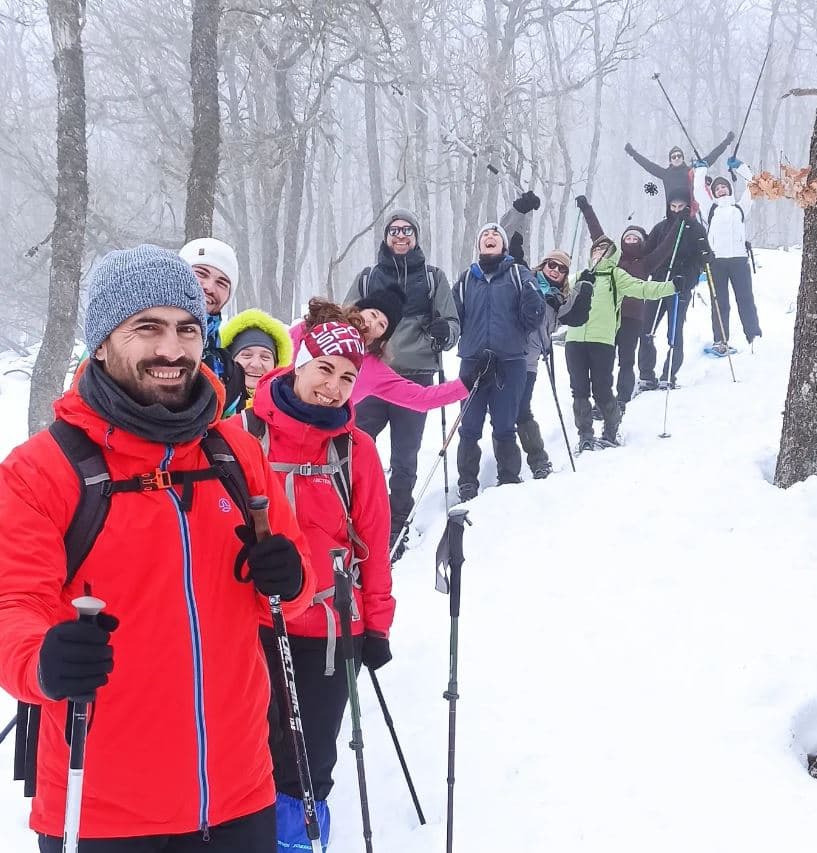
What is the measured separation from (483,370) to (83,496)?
195 inches

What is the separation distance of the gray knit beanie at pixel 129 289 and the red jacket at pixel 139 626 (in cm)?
21

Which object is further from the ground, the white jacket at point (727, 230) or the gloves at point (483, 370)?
the white jacket at point (727, 230)

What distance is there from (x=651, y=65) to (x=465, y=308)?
44.9m

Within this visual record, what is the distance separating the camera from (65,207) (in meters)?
8.93

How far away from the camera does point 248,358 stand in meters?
4.76

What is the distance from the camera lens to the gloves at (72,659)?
1.51m

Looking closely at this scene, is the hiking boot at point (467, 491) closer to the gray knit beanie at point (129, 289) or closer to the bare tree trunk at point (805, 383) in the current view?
the bare tree trunk at point (805, 383)

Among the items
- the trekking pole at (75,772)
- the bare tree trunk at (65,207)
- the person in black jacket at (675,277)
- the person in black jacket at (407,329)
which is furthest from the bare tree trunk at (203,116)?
the trekking pole at (75,772)

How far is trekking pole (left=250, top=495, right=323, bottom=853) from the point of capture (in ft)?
6.54

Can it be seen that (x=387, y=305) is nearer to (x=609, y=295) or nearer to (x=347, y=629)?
(x=347, y=629)

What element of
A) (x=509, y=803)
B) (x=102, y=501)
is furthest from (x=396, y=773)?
(x=102, y=501)

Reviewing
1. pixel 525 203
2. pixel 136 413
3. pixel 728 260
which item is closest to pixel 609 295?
pixel 525 203

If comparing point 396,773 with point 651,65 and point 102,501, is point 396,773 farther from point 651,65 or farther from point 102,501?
point 651,65

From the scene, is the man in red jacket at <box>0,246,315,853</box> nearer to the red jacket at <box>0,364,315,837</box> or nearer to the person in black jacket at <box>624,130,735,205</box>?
the red jacket at <box>0,364,315,837</box>
